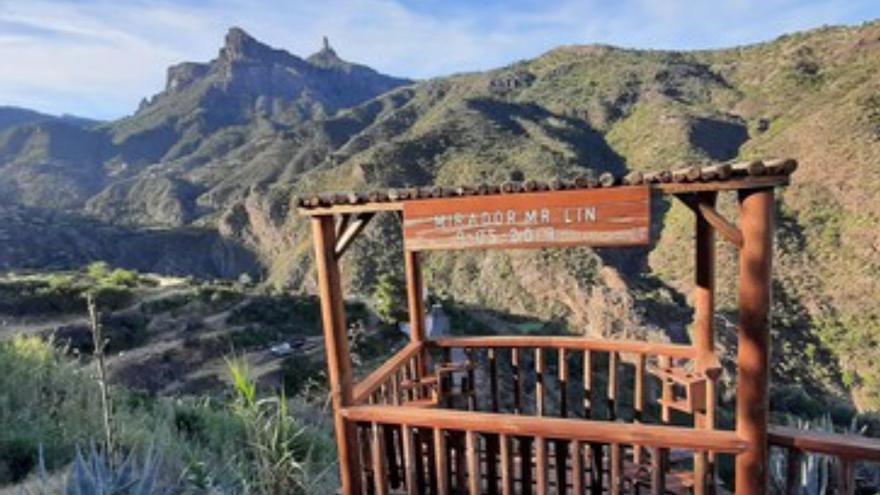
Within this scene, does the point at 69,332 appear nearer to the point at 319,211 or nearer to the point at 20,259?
the point at 319,211

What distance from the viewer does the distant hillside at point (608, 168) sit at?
1356 inches

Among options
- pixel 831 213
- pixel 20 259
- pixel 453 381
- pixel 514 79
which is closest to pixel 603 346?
pixel 453 381

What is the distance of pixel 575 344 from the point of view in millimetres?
5293

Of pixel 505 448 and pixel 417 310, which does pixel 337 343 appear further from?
pixel 417 310

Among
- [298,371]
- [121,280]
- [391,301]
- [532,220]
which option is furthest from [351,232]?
[121,280]

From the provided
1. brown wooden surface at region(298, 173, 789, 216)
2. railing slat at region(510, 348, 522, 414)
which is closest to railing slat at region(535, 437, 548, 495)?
railing slat at region(510, 348, 522, 414)

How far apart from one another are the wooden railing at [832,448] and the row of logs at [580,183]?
1.45 meters

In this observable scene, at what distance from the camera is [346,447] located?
14.0 ft

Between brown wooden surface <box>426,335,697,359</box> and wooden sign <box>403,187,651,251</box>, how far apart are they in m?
1.64

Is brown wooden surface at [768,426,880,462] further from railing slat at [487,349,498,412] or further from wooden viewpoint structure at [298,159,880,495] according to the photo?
railing slat at [487,349,498,412]

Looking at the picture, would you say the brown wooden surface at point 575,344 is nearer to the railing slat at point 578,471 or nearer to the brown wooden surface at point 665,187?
the railing slat at point 578,471

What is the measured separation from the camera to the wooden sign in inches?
137

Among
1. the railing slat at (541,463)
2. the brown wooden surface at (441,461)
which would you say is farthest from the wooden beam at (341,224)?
the railing slat at (541,463)

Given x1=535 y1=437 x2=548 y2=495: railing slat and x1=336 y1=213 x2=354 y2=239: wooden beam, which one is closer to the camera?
x1=535 y1=437 x2=548 y2=495: railing slat
